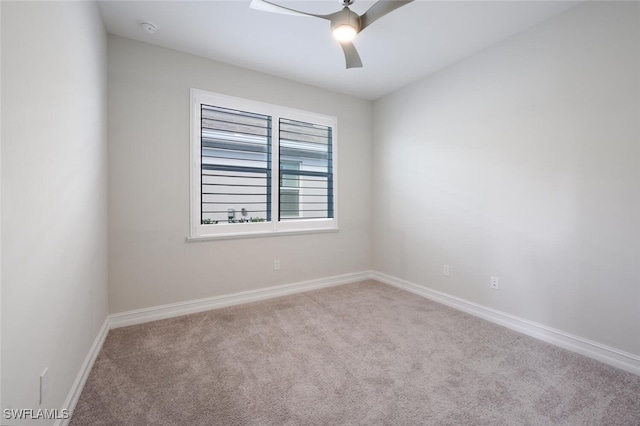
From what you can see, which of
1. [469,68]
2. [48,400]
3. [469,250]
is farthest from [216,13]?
[469,250]

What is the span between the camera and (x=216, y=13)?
2344mm

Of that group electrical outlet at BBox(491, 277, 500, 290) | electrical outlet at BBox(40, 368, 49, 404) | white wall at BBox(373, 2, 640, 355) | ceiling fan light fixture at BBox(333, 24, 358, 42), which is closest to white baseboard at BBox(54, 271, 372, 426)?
electrical outlet at BBox(40, 368, 49, 404)

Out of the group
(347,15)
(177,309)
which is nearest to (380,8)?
(347,15)

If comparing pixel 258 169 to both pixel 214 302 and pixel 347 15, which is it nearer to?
pixel 214 302

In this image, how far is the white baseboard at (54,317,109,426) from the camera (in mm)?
1526

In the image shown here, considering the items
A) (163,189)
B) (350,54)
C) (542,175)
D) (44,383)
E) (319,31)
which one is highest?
(319,31)

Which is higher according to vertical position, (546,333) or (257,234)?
(257,234)

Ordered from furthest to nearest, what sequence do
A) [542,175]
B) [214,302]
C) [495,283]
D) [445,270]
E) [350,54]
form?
[445,270]
[214,302]
[495,283]
[542,175]
[350,54]

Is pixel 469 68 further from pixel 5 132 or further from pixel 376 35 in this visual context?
pixel 5 132

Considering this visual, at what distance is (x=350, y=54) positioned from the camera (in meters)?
2.35

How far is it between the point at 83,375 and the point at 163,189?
166 centimetres

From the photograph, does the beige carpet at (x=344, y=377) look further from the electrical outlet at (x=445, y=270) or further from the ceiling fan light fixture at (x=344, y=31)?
the ceiling fan light fixture at (x=344, y=31)

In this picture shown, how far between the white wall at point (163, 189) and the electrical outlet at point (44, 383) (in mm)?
1524

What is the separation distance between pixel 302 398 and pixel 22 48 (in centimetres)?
215
